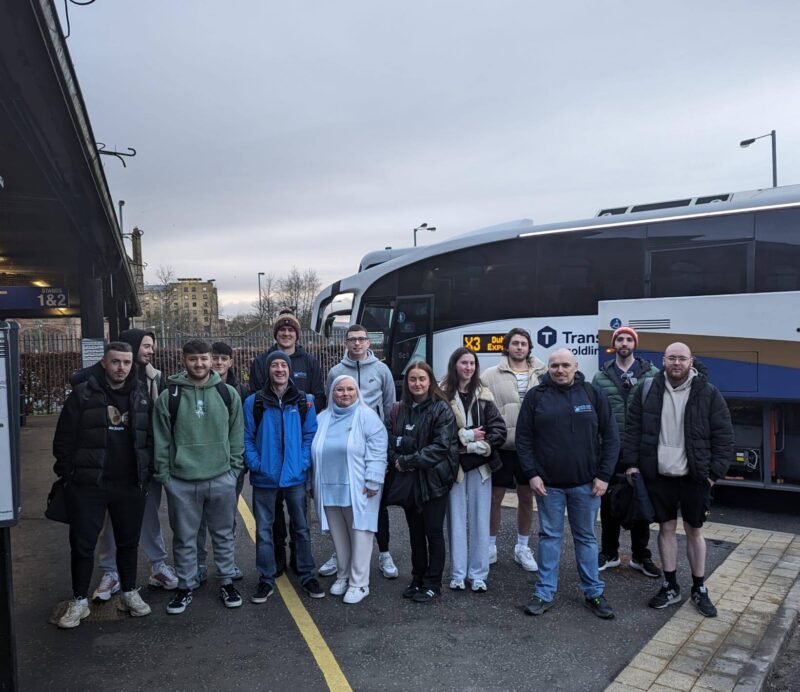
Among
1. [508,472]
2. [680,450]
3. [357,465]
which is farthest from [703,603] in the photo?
[357,465]

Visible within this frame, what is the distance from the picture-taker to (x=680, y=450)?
14.3 ft

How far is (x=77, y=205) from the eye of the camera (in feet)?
28.5

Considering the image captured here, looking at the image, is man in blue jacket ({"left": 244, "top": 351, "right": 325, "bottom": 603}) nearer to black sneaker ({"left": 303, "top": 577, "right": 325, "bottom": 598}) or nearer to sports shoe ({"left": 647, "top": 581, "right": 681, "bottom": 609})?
black sneaker ({"left": 303, "top": 577, "right": 325, "bottom": 598})

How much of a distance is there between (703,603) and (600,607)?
71cm

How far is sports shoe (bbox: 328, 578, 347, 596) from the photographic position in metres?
4.79

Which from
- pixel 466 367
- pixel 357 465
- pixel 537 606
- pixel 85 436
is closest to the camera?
pixel 85 436

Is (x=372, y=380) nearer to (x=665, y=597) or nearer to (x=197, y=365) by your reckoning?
(x=197, y=365)

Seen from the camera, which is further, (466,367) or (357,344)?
(357,344)

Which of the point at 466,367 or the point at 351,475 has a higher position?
the point at 466,367

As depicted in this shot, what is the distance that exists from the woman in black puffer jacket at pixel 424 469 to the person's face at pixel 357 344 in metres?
0.66

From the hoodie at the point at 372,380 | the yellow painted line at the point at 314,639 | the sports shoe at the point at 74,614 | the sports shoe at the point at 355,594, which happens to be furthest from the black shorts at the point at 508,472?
the sports shoe at the point at 74,614

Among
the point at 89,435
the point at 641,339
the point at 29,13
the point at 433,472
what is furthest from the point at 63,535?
the point at 641,339

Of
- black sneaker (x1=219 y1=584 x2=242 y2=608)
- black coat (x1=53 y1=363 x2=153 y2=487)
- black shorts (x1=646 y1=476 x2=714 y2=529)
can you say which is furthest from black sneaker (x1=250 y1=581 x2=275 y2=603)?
black shorts (x1=646 y1=476 x2=714 y2=529)

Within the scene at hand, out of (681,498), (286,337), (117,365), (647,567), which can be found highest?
(286,337)
